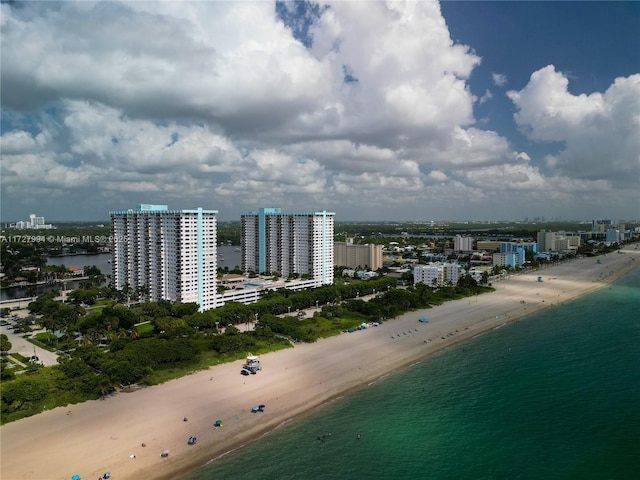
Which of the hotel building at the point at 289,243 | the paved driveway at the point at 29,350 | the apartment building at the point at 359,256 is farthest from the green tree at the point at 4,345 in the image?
the apartment building at the point at 359,256

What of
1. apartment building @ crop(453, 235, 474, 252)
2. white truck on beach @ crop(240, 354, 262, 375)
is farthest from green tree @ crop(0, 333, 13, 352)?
apartment building @ crop(453, 235, 474, 252)

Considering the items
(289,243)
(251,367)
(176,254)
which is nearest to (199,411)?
(251,367)

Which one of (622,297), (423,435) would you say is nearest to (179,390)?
(423,435)

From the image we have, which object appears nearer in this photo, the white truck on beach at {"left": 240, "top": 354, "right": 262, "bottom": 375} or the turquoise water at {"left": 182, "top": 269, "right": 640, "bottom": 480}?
the turquoise water at {"left": 182, "top": 269, "right": 640, "bottom": 480}

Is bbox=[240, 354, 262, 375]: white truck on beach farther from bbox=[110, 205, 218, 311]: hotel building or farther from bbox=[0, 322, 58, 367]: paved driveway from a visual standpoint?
bbox=[110, 205, 218, 311]: hotel building

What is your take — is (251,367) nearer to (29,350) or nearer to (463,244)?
(29,350)
